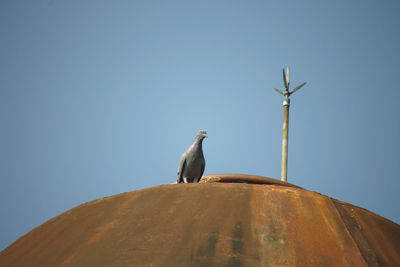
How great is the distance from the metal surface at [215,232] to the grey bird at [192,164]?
1.20 m

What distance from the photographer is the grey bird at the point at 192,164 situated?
16.6 feet

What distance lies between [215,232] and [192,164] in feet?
6.79

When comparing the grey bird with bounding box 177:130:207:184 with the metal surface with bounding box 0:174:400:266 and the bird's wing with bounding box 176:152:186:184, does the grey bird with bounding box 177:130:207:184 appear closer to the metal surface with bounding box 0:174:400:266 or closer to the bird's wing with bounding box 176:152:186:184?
the bird's wing with bounding box 176:152:186:184

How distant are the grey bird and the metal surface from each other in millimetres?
1202

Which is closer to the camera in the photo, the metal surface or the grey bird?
the metal surface

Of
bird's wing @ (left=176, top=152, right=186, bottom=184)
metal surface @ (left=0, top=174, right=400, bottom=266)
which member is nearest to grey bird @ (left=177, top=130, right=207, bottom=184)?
bird's wing @ (left=176, top=152, right=186, bottom=184)

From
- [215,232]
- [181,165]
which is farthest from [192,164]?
[215,232]

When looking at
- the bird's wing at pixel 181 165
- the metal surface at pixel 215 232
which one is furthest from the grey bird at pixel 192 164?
the metal surface at pixel 215 232

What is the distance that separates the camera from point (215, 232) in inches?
119

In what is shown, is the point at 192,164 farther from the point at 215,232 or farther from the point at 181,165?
the point at 215,232

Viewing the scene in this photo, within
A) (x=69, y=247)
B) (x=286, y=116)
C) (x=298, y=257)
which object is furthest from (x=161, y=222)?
(x=286, y=116)

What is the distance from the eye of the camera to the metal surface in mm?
2818

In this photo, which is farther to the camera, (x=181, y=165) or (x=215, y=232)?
(x=181, y=165)

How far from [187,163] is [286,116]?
10.9 metres
